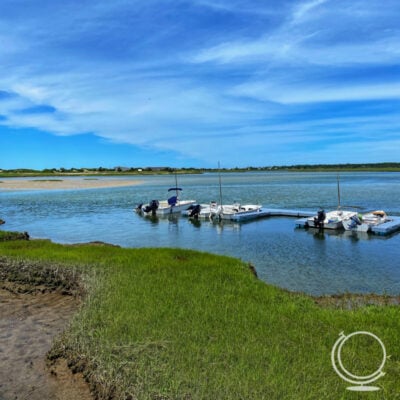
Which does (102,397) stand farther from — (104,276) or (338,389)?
(104,276)

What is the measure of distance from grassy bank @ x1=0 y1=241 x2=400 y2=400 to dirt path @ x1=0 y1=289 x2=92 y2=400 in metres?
0.43

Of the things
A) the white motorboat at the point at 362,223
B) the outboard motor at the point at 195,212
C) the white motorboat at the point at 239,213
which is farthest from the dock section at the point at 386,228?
the outboard motor at the point at 195,212

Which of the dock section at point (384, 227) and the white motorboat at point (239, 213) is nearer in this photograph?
the dock section at point (384, 227)

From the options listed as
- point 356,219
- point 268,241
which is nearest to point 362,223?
point 356,219

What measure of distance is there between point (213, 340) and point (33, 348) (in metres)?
4.71

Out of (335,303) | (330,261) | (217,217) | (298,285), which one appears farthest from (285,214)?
(335,303)

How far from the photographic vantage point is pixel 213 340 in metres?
8.31

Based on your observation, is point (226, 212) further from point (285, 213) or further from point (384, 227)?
point (384, 227)

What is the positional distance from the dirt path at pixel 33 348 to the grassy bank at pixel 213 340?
1.42ft

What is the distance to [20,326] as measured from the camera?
11.2 m

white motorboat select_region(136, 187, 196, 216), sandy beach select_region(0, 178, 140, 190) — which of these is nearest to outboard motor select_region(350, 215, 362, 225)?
white motorboat select_region(136, 187, 196, 216)

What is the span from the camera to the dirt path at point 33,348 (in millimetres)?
7855

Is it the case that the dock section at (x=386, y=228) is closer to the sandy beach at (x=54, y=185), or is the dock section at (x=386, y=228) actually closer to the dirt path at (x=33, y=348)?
the dirt path at (x=33, y=348)

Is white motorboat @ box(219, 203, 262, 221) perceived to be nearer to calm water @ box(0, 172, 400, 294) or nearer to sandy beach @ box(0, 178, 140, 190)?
calm water @ box(0, 172, 400, 294)
